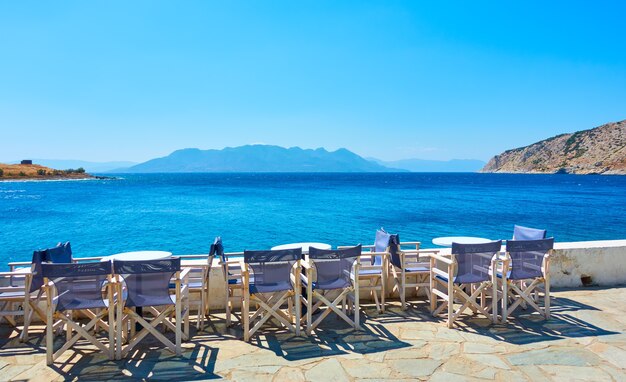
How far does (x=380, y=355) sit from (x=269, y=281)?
63.7 inches

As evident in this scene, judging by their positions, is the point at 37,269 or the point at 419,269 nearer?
the point at 37,269

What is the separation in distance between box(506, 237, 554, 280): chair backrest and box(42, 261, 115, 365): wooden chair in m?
5.10

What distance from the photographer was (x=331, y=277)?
5.39 metres

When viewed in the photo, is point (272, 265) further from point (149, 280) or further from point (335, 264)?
point (149, 280)

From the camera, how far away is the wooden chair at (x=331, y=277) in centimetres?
518

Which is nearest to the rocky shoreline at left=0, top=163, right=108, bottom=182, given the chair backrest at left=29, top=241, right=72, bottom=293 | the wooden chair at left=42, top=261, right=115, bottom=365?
the chair backrest at left=29, top=241, right=72, bottom=293

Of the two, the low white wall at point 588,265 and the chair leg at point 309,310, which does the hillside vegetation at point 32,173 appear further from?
the low white wall at point 588,265

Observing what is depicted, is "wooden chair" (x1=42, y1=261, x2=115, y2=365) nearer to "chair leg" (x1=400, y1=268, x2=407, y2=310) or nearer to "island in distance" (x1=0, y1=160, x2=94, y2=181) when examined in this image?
"chair leg" (x1=400, y1=268, x2=407, y2=310)

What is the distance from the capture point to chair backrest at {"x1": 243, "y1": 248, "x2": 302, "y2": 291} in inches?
196

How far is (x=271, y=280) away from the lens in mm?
5156

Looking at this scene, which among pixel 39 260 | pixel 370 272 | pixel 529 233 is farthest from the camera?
pixel 529 233

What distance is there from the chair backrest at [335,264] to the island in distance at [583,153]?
163 metres

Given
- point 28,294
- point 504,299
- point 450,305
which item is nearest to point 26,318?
point 28,294

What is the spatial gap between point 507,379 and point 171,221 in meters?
33.5
